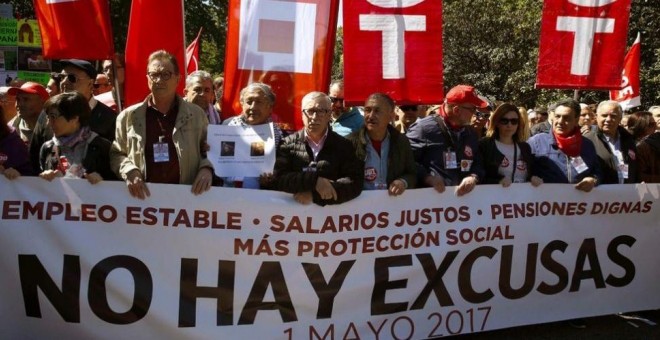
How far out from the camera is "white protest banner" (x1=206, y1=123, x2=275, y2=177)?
418cm

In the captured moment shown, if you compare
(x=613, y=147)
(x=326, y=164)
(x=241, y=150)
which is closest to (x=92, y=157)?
(x=241, y=150)

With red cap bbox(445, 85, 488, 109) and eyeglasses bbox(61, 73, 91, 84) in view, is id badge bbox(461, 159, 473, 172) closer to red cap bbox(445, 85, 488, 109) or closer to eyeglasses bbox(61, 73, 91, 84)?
red cap bbox(445, 85, 488, 109)

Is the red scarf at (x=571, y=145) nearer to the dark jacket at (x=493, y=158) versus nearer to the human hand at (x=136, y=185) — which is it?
the dark jacket at (x=493, y=158)

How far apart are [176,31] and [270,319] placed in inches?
96.7

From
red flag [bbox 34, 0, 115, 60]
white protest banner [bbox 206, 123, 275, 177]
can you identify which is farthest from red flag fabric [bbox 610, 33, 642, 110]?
red flag [bbox 34, 0, 115, 60]

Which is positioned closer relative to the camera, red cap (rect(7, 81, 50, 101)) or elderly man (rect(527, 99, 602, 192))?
red cap (rect(7, 81, 50, 101))

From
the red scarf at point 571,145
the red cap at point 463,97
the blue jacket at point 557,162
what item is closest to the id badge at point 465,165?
the red cap at point 463,97

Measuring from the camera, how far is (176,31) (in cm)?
540

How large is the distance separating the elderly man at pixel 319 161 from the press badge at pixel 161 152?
68 cm

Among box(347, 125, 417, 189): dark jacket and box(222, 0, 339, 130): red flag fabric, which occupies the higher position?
box(222, 0, 339, 130): red flag fabric

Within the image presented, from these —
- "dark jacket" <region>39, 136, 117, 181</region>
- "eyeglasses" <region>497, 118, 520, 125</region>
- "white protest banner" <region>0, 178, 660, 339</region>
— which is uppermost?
"eyeglasses" <region>497, 118, 520, 125</region>

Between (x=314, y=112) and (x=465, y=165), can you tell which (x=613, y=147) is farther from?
(x=314, y=112)

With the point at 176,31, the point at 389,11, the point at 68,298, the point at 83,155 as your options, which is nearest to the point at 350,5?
the point at 389,11

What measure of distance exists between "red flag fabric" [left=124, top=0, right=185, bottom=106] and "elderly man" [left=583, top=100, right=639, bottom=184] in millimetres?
3575
